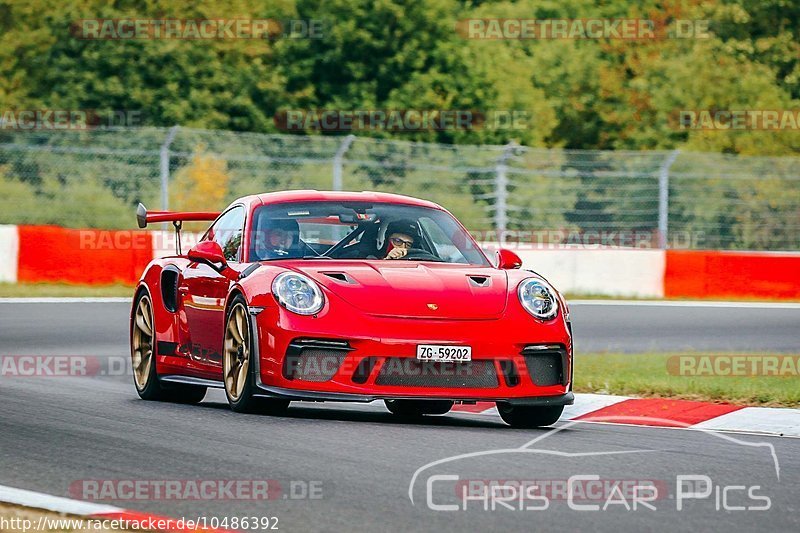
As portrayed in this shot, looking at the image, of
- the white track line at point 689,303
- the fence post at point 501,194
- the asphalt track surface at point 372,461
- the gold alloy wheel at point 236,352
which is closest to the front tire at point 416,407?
the asphalt track surface at point 372,461

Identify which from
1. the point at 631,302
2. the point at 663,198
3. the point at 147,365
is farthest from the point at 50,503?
the point at 663,198

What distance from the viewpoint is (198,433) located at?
805 cm

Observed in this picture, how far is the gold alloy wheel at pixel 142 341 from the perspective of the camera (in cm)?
1054

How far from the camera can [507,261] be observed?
31.2ft

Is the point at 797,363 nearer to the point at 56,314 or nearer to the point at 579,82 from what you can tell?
the point at 56,314

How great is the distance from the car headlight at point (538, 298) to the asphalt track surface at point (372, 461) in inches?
25.0

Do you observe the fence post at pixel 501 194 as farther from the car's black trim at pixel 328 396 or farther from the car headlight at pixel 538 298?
the car's black trim at pixel 328 396

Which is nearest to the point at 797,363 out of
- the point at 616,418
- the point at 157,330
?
the point at 616,418

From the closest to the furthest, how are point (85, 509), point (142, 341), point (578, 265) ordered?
point (85, 509) → point (142, 341) → point (578, 265)

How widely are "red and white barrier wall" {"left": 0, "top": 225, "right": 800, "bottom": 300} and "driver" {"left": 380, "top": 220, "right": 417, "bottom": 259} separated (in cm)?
A: 1203

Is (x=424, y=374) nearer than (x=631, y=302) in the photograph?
Yes

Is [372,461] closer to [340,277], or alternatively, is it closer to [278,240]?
[340,277]

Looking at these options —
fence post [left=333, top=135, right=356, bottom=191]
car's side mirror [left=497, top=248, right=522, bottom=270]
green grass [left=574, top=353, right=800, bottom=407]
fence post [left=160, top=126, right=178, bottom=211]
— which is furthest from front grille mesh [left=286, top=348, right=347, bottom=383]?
fence post [left=160, top=126, right=178, bottom=211]

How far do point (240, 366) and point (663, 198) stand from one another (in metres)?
16.3
